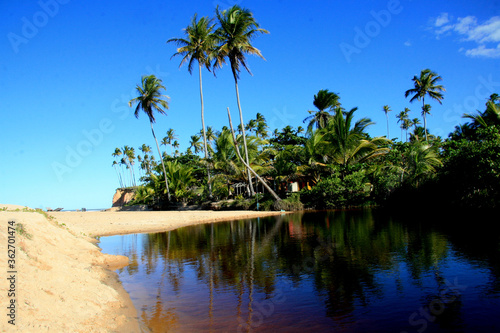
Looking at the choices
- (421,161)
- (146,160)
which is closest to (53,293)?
(421,161)

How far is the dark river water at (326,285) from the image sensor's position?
5.81 m

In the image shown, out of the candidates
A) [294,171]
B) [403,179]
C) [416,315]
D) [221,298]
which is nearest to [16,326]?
[221,298]

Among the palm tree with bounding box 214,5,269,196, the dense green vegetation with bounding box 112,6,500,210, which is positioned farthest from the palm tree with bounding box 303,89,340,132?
the palm tree with bounding box 214,5,269,196

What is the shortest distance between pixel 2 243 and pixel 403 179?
30.1 m

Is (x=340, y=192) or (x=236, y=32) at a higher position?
(x=236, y=32)

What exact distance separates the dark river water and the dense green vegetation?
847cm

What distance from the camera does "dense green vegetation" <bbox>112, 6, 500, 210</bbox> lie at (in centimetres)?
2109

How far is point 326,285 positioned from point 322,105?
39.0m

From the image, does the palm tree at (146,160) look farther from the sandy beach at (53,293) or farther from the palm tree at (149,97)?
the sandy beach at (53,293)

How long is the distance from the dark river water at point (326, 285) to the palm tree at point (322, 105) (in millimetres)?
31604

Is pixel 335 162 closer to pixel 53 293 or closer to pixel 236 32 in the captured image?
pixel 236 32

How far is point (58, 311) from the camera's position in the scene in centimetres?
501

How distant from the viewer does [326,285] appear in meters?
7.79

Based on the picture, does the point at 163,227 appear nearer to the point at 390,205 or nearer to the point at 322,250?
the point at 322,250
